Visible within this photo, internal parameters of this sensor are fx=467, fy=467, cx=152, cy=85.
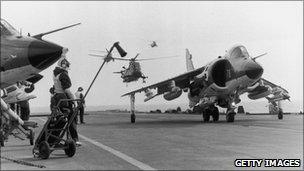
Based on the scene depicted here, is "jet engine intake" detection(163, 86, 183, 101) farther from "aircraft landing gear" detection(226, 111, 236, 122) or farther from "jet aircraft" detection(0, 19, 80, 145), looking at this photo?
"jet aircraft" detection(0, 19, 80, 145)

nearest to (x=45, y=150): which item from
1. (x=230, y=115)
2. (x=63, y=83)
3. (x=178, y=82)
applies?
(x=63, y=83)

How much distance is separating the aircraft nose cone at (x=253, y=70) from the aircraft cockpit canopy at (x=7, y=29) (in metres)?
11.6

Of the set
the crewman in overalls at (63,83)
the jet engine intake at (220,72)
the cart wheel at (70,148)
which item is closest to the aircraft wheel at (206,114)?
the jet engine intake at (220,72)

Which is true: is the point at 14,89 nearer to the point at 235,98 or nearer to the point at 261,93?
the point at 235,98

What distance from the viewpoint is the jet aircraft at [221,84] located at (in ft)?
66.5

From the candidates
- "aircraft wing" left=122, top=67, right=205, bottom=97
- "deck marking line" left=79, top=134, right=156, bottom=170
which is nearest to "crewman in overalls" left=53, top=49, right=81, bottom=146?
"deck marking line" left=79, top=134, right=156, bottom=170

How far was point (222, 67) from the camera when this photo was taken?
70.6ft

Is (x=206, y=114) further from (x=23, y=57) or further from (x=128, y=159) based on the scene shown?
(x=128, y=159)

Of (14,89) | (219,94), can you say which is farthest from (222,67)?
(14,89)

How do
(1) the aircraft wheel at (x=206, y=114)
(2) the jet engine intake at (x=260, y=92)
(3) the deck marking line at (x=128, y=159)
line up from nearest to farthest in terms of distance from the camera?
(3) the deck marking line at (x=128, y=159)
(1) the aircraft wheel at (x=206, y=114)
(2) the jet engine intake at (x=260, y=92)

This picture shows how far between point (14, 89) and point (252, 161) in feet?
27.9

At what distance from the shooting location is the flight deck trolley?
8727mm

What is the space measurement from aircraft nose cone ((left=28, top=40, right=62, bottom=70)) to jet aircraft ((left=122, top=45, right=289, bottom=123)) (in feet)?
38.5

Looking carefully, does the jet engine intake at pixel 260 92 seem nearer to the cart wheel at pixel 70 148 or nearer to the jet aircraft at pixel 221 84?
the jet aircraft at pixel 221 84
